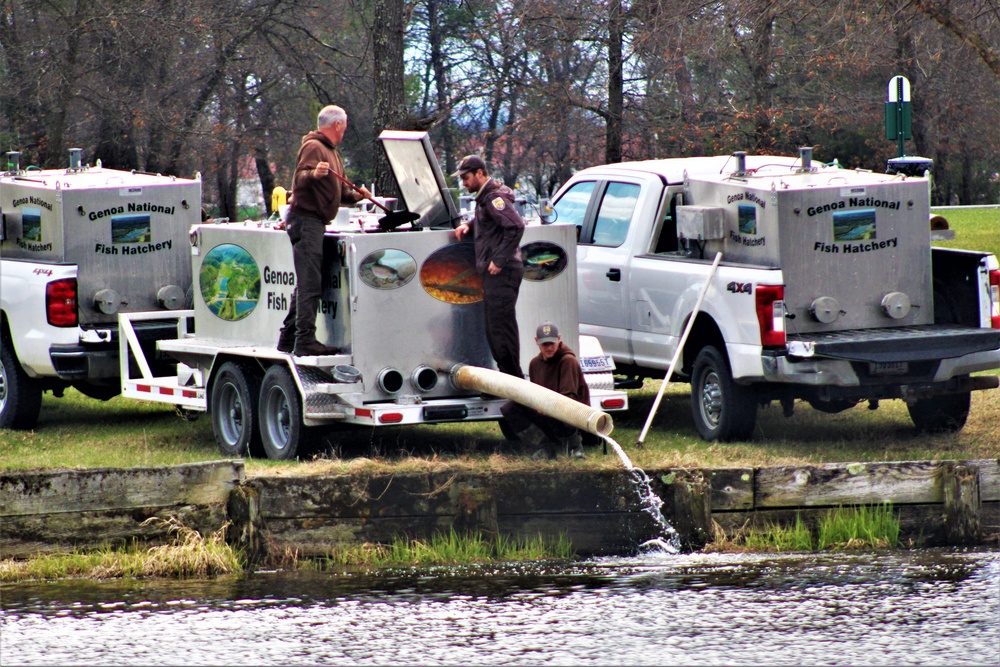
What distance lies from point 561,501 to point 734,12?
915cm

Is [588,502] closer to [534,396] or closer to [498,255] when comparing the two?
[534,396]

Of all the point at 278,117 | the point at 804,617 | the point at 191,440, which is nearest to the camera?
the point at 804,617

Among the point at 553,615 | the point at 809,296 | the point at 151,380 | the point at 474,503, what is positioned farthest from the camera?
the point at 151,380

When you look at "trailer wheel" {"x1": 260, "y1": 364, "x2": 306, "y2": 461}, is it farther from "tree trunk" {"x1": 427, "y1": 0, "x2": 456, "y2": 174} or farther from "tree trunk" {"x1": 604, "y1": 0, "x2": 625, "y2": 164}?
"tree trunk" {"x1": 427, "y1": 0, "x2": 456, "y2": 174}

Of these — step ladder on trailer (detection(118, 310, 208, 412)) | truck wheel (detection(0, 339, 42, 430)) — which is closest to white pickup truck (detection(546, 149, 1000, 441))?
step ladder on trailer (detection(118, 310, 208, 412))

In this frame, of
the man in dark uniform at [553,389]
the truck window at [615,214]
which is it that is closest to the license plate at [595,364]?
the man in dark uniform at [553,389]

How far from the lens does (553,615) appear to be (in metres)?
7.89

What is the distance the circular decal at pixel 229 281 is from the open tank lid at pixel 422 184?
1.38 m

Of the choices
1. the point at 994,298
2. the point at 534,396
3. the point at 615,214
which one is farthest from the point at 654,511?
the point at 615,214

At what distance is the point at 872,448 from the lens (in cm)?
1130

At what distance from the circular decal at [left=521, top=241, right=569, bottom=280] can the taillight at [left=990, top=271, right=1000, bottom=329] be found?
3168 millimetres

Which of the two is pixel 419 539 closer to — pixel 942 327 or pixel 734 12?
pixel 942 327

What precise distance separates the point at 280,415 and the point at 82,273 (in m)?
2.96

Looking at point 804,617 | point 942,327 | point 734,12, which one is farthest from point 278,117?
point 804,617
